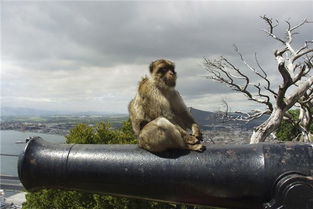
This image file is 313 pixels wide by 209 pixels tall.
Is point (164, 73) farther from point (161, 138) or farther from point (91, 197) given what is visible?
point (91, 197)

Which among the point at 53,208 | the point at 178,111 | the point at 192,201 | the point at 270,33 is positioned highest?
the point at 270,33

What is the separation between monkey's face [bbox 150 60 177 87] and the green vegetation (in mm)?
11557

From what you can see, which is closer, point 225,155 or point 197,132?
point 225,155

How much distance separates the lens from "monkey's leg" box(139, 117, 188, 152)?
11.3 ft

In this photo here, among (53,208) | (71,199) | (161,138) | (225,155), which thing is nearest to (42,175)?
(161,138)

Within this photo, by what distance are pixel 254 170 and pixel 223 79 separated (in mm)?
15103

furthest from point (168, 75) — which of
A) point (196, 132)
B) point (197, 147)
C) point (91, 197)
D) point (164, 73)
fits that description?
point (91, 197)

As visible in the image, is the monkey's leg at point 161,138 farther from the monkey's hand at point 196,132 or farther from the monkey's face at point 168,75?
the monkey's face at point 168,75

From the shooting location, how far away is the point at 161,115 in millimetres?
4543

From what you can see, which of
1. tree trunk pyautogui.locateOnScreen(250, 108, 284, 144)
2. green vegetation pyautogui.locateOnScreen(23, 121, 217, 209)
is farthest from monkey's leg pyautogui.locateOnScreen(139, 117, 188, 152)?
green vegetation pyautogui.locateOnScreen(23, 121, 217, 209)

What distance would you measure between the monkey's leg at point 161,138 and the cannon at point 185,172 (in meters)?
0.12

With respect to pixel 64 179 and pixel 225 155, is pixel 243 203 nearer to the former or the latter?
pixel 225 155

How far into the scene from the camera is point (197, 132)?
419cm

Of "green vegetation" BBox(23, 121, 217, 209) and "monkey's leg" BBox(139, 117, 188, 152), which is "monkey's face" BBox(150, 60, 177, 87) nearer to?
"monkey's leg" BBox(139, 117, 188, 152)
